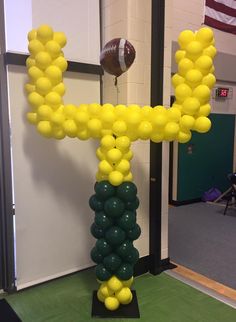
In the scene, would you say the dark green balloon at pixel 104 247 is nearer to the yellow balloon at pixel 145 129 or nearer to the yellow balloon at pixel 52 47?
the yellow balloon at pixel 145 129

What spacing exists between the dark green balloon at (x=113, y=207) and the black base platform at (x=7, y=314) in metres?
1.00

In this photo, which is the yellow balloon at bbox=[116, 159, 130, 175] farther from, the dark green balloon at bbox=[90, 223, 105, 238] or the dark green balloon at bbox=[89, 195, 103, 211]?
the dark green balloon at bbox=[90, 223, 105, 238]

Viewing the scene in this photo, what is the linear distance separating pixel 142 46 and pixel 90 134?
43.4 inches

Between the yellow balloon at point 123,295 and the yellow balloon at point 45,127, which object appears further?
the yellow balloon at point 123,295

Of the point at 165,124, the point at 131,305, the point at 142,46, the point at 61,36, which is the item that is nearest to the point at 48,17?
the point at 61,36

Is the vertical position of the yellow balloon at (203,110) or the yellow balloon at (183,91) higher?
the yellow balloon at (183,91)

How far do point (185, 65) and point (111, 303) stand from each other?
1738 millimetres

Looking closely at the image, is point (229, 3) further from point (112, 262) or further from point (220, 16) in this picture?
point (112, 262)

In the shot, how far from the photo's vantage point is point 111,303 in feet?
7.48

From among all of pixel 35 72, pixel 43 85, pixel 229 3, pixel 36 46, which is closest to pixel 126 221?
pixel 43 85

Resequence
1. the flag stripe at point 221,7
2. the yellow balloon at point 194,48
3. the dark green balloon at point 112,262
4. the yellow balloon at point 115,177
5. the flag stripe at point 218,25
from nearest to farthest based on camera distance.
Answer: the yellow balloon at point 194,48
the yellow balloon at point 115,177
the dark green balloon at point 112,262
the flag stripe at point 221,7
the flag stripe at point 218,25

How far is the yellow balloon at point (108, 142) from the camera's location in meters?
2.08

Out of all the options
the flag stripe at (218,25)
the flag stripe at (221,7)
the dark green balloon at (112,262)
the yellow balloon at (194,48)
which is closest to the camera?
the yellow balloon at (194,48)

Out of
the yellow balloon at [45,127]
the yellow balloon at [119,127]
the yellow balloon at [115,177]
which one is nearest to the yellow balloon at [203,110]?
the yellow balloon at [119,127]
